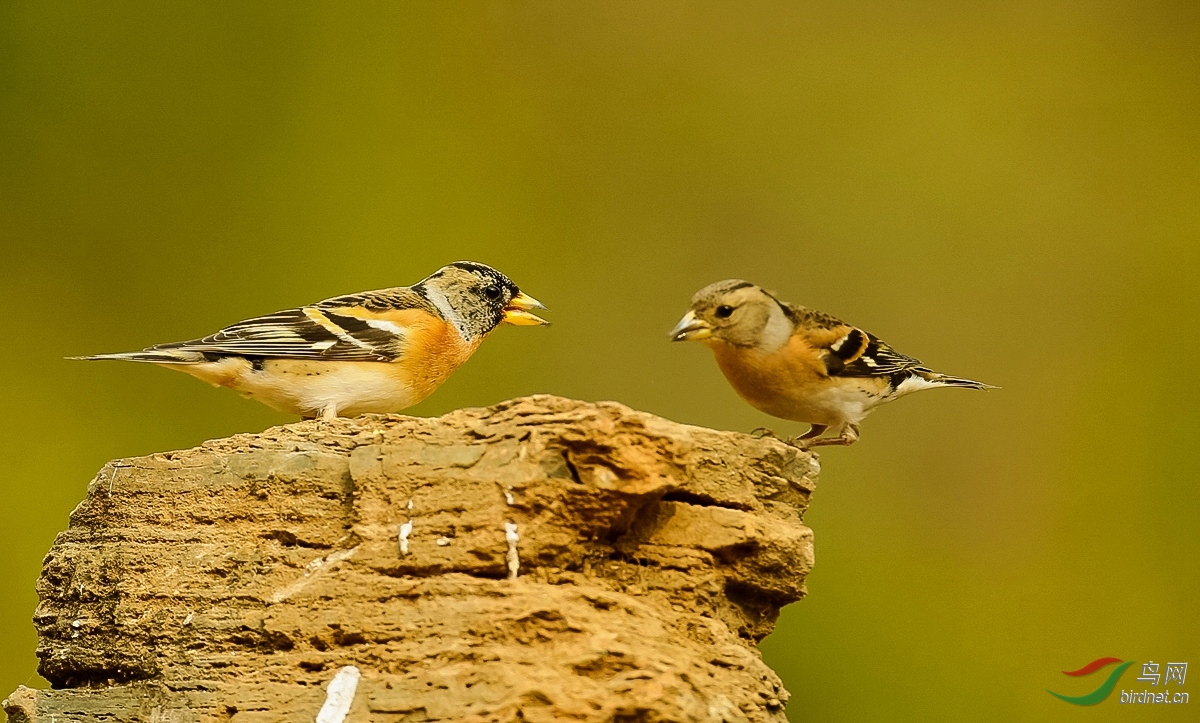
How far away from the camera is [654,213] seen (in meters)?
4.39

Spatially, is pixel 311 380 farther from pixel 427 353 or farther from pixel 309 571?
pixel 309 571

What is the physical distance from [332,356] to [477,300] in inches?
19.6

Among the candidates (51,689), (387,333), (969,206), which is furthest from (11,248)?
(969,206)

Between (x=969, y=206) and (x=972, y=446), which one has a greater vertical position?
(x=969, y=206)

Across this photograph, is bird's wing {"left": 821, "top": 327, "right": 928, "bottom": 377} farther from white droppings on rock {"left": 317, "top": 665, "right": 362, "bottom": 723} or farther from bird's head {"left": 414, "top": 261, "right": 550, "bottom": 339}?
white droppings on rock {"left": 317, "top": 665, "right": 362, "bottom": 723}

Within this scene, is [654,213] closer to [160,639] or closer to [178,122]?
[178,122]

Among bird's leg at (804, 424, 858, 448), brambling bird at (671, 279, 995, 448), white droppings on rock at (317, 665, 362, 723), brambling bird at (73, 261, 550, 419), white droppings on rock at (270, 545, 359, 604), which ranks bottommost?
white droppings on rock at (317, 665, 362, 723)

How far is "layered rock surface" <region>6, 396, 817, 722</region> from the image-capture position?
2.18 meters

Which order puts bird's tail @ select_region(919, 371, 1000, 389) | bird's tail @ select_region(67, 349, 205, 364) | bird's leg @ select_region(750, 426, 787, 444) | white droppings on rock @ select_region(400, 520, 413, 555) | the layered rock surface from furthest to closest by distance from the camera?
bird's tail @ select_region(919, 371, 1000, 389) < bird's tail @ select_region(67, 349, 205, 364) < bird's leg @ select_region(750, 426, 787, 444) < white droppings on rock @ select_region(400, 520, 413, 555) < the layered rock surface

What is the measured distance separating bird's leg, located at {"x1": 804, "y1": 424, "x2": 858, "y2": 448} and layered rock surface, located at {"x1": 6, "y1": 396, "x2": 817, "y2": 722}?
0.76 m

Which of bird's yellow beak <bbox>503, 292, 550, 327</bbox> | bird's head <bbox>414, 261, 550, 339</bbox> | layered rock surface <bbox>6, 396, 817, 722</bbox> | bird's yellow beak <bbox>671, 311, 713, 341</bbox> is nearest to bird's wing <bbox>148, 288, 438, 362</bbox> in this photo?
bird's head <bbox>414, 261, 550, 339</bbox>

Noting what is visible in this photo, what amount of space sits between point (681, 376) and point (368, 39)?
1797mm
